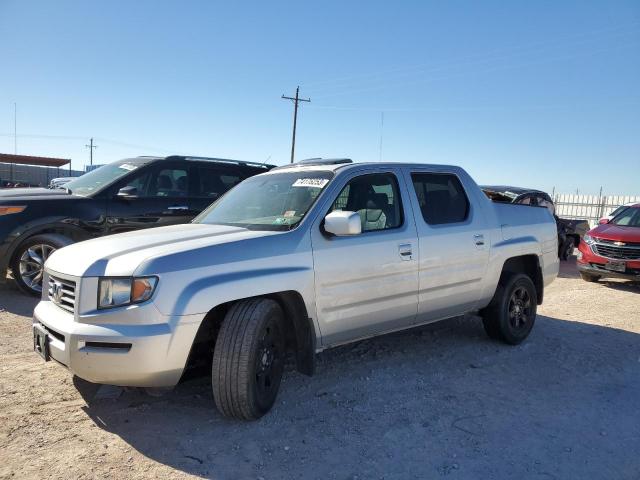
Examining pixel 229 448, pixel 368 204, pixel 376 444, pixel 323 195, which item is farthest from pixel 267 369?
pixel 368 204

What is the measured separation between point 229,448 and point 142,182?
16.8 feet

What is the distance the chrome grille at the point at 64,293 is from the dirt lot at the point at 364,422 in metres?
0.77

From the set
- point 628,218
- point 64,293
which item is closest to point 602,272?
point 628,218

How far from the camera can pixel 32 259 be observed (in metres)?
6.41

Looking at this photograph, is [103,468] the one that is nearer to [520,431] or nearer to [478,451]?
[478,451]

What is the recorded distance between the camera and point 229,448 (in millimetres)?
3033

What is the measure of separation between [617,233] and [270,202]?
26.1 ft

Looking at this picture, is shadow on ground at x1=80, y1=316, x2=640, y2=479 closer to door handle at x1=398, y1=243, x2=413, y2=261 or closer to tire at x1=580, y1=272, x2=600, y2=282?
door handle at x1=398, y1=243, x2=413, y2=261

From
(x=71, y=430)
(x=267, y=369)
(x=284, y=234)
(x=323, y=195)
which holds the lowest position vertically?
(x=71, y=430)

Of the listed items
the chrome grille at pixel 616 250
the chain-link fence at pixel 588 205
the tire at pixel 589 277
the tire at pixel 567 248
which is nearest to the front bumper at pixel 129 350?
the chrome grille at pixel 616 250

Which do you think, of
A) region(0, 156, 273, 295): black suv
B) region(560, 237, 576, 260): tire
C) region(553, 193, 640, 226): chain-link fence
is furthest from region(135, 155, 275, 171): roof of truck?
region(553, 193, 640, 226): chain-link fence

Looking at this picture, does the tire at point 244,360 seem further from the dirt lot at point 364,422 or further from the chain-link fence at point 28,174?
the chain-link fence at point 28,174

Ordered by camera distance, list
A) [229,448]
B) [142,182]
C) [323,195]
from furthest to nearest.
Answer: [142,182], [323,195], [229,448]

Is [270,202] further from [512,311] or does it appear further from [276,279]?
[512,311]
